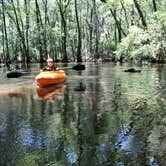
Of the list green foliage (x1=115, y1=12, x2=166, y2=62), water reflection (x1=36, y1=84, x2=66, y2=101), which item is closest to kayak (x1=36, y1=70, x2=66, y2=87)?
water reflection (x1=36, y1=84, x2=66, y2=101)

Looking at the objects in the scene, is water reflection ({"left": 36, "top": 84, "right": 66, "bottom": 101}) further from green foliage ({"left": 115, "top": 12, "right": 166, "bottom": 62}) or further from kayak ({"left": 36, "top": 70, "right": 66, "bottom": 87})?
green foliage ({"left": 115, "top": 12, "right": 166, "bottom": 62})

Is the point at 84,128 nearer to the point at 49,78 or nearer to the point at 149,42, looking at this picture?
the point at 49,78

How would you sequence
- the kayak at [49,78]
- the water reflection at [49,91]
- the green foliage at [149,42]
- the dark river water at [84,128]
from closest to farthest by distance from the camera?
the dark river water at [84,128]
the water reflection at [49,91]
the kayak at [49,78]
the green foliage at [149,42]

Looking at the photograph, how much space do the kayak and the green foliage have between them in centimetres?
1468

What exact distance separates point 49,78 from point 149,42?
696 inches

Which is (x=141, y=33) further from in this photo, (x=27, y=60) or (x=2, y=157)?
(x=2, y=157)

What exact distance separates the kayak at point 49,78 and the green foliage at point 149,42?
48.2 ft

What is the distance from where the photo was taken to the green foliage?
34312mm

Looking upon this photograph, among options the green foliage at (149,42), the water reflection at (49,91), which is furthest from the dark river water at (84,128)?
the green foliage at (149,42)

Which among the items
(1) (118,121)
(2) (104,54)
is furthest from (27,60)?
(1) (118,121)

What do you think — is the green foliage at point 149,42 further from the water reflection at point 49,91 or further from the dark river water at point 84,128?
the dark river water at point 84,128

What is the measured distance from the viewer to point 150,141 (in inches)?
344

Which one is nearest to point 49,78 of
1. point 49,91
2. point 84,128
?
point 49,91

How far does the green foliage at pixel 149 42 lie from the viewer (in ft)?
113
